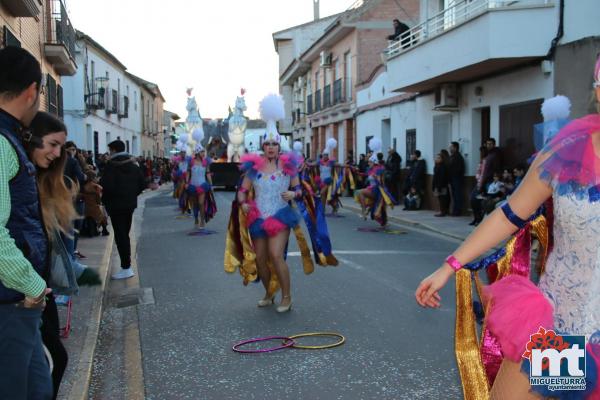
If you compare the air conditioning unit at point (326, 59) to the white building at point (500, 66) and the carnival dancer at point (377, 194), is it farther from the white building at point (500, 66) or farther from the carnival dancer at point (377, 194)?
the carnival dancer at point (377, 194)

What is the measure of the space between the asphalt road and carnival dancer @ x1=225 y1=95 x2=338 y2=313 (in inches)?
14.0

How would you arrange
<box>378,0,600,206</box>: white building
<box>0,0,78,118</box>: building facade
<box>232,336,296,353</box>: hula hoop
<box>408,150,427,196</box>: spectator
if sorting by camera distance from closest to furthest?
<box>232,336,296,353</box>: hula hoop → <box>0,0,78,118</box>: building facade → <box>378,0,600,206</box>: white building → <box>408,150,427,196</box>: spectator

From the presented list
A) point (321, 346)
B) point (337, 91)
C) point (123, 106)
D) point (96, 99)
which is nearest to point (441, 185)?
point (321, 346)

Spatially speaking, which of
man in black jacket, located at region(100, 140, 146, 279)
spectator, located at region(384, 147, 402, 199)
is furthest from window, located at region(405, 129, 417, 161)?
man in black jacket, located at region(100, 140, 146, 279)

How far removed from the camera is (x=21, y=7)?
40.4 feet

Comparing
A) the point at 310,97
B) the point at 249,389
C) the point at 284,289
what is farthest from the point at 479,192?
the point at 310,97

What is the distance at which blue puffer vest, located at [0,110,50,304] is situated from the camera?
2.51 metres

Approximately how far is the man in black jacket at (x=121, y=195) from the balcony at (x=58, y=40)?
10206 millimetres

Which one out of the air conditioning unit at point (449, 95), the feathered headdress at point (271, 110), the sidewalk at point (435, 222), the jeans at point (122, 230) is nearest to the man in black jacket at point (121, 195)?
the jeans at point (122, 230)

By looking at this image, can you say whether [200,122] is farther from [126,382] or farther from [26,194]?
[26,194]

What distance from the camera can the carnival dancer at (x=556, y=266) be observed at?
2363 millimetres

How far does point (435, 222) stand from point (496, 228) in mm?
13549

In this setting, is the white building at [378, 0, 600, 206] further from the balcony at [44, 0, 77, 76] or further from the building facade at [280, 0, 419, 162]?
the balcony at [44, 0, 77, 76]

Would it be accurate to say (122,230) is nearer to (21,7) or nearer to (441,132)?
(21,7)
